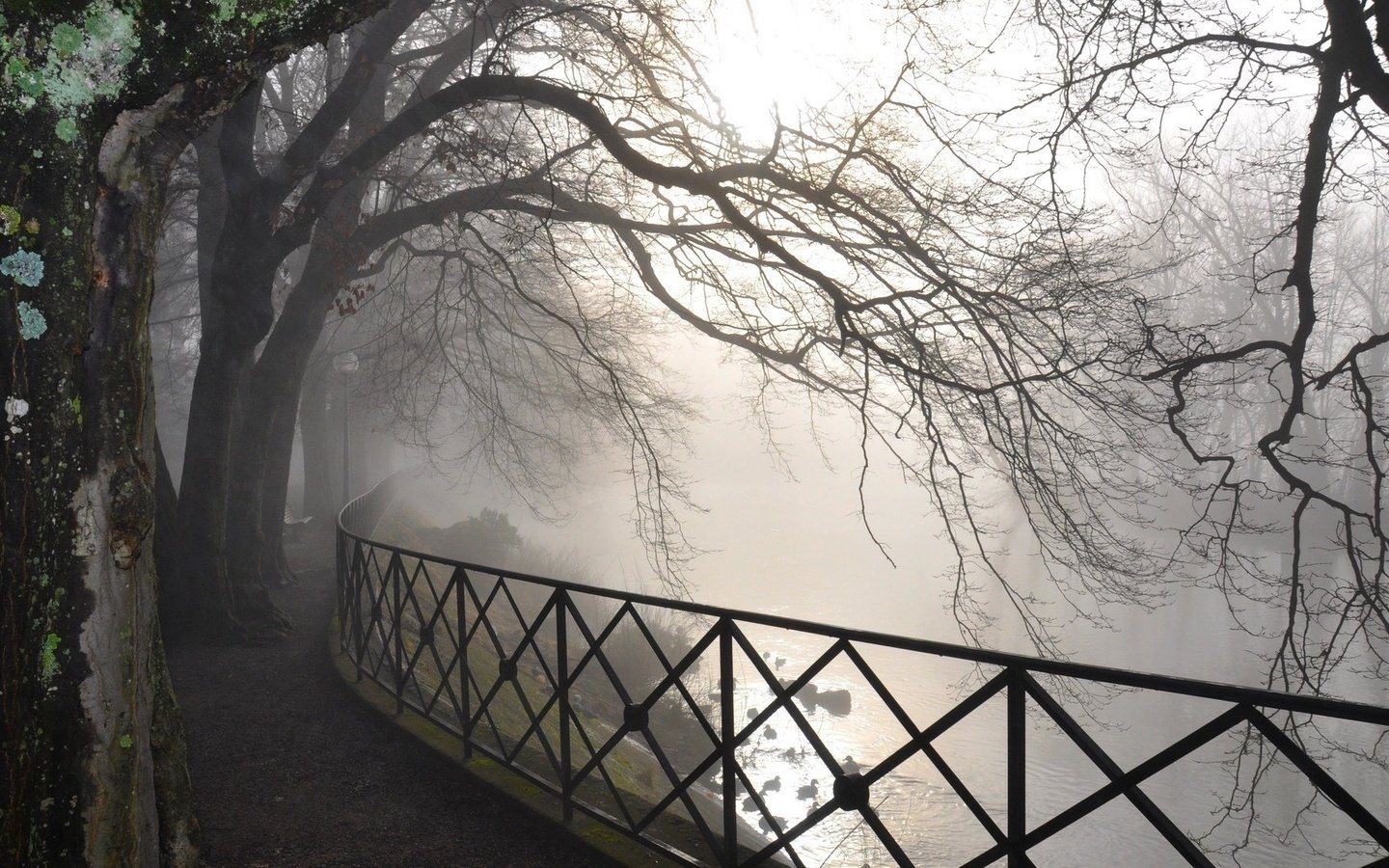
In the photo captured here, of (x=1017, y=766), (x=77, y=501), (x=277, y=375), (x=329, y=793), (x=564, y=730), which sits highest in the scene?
(x=277, y=375)

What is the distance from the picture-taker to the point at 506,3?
372 inches

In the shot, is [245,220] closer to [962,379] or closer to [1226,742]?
[962,379]

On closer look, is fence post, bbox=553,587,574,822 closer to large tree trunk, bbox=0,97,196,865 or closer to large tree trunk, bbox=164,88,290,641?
large tree trunk, bbox=0,97,196,865

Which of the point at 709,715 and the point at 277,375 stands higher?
the point at 277,375

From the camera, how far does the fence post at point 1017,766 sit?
270 centimetres

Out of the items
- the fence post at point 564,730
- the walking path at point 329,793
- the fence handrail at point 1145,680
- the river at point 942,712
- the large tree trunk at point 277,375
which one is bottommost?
the river at point 942,712

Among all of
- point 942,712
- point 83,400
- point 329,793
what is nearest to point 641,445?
point 329,793

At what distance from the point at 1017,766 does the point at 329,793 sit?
4.11 meters

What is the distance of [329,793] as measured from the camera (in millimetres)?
5254

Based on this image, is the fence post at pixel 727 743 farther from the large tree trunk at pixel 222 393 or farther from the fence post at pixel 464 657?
the large tree trunk at pixel 222 393

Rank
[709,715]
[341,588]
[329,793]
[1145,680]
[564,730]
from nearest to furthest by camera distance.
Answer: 1. [1145,680]
2. [564,730]
3. [329,793]
4. [341,588]
5. [709,715]

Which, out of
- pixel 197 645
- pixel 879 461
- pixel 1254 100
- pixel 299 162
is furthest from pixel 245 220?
pixel 879 461

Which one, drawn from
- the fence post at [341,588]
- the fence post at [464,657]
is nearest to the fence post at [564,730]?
the fence post at [464,657]

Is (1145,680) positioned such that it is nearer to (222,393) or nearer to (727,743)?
(727,743)
